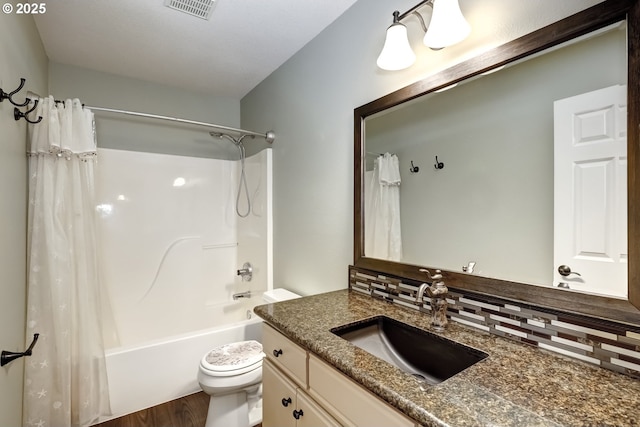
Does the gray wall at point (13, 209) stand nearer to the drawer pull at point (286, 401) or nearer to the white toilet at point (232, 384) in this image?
the white toilet at point (232, 384)

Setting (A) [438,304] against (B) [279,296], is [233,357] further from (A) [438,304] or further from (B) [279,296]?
(A) [438,304]

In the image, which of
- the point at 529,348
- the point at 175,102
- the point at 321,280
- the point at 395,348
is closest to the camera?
the point at 529,348

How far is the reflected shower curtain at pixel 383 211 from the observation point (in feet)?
4.85

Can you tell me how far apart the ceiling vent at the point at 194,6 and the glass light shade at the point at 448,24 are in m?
1.22

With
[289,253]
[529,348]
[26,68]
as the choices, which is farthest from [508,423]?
[26,68]

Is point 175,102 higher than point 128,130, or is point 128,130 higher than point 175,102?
point 175,102

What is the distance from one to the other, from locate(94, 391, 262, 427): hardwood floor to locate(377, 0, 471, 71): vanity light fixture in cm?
216

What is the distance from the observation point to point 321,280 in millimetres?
1936

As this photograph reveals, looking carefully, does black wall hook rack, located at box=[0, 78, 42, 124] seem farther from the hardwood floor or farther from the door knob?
the door knob

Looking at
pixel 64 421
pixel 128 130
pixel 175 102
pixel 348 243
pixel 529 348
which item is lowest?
pixel 64 421

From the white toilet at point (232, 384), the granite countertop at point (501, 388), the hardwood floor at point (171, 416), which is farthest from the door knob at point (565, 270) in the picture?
the hardwood floor at point (171, 416)

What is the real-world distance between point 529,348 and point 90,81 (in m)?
3.28

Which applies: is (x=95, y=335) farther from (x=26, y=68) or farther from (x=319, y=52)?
(x=319, y=52)

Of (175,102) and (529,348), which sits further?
(175,102)
